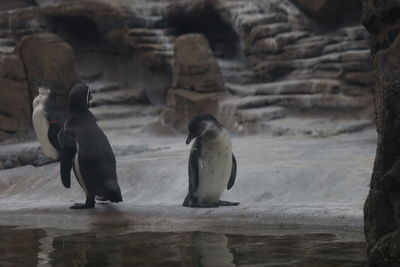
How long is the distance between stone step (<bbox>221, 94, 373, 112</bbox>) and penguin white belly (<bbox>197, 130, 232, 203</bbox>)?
621cm

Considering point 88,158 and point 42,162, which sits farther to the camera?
point 42,162

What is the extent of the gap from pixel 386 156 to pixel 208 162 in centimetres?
406

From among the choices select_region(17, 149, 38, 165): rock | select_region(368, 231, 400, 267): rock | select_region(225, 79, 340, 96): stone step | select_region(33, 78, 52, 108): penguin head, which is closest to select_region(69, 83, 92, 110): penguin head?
select_region(33, 78, 52, 108): penguin head

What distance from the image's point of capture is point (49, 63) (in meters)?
14.3

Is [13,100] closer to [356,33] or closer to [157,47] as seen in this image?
[157,47]

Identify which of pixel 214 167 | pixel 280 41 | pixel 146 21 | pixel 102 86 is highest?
pixel 214 167

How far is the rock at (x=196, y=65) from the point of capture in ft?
46.9

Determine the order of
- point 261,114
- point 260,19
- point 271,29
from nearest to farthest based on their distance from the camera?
1. point 261,114
2. point 271,29
3. point 260,19

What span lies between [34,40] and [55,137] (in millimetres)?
4485

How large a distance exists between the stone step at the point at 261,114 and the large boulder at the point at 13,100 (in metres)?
3.75

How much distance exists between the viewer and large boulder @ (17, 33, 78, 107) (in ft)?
46.8

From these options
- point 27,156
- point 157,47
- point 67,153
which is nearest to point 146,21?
point 157,47

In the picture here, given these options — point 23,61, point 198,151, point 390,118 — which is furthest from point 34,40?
point 390,118

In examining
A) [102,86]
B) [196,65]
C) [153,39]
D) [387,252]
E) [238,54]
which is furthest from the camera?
[238,54]
